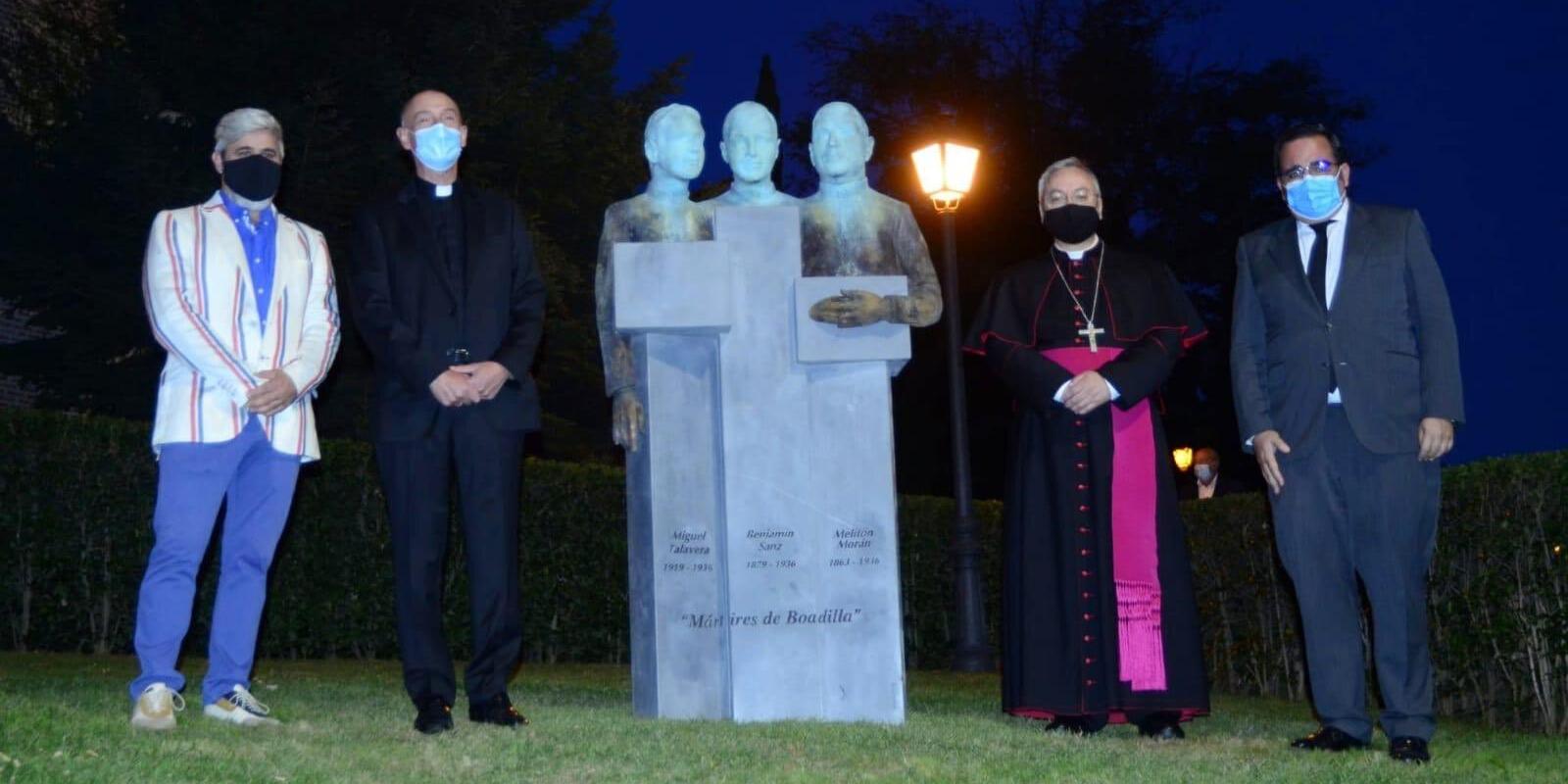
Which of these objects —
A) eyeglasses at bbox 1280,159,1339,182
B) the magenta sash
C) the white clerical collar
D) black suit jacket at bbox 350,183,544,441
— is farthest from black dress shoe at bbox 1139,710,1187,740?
black suit jacket at bbox 350,183,544,441

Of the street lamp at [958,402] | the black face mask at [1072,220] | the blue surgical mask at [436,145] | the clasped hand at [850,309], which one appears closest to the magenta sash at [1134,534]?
the black face mask at [1072,220]

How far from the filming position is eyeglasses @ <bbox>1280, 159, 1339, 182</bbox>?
6.74 m

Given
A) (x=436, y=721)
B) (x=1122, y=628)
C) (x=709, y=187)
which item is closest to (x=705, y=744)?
(x=436, y=721)

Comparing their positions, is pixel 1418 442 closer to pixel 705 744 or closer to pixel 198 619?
pixel 705 744

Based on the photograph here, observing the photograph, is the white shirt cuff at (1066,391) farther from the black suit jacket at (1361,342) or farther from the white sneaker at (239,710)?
the white sneaker at (239,710)

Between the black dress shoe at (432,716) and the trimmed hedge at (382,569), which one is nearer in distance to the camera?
the black dress shoe at (432,716)

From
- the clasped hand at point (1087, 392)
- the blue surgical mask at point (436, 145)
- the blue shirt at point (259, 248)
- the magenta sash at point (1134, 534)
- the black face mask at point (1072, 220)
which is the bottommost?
the magenta sash at point (1134, 534)

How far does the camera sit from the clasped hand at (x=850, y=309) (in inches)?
292

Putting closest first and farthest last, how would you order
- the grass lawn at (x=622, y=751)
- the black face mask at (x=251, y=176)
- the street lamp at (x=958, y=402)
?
the grass lawn at (x=622, y=751)
the black face mask at (x=251, y=176)
the street lamp at (x=958, y=402)

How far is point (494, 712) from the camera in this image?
6.51 meters

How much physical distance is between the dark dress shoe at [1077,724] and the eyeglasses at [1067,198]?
2.24 meters

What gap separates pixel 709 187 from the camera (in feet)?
88.6

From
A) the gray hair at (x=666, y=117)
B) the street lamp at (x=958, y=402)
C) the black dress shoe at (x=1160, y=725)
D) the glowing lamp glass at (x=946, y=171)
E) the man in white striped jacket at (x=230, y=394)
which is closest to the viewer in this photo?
the man in white striped jacket at (x=230, y=394)

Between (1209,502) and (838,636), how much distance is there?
21.4 ft
